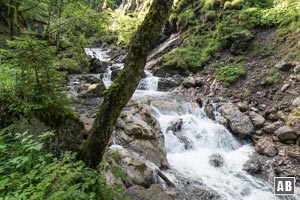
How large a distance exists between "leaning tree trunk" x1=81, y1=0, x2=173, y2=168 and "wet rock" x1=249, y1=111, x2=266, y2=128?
6.88 meters

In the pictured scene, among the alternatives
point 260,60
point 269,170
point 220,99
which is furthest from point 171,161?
point 260,60

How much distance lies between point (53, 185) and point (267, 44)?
1310 centimetres

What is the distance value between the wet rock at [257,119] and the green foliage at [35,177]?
708 centimetres

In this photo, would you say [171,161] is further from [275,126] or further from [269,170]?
[275,126]

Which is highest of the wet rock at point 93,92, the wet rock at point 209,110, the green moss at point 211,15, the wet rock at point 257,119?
the green moss at point 211,15

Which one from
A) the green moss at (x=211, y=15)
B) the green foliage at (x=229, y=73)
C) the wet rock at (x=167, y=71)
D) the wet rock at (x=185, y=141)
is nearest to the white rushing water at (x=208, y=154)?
the wet rock at (x=185, y=141)

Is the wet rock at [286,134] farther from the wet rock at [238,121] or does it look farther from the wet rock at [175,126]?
the wet rock at [175,126]

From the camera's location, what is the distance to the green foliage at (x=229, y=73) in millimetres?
12091

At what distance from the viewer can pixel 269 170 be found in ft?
23.0

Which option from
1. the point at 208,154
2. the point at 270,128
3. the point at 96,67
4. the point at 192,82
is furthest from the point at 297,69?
the point at 96,67

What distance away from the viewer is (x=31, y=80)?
10.4 ft

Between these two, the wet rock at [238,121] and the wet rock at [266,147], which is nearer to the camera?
the wet rock at [266,147]

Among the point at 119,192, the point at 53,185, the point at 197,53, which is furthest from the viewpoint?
the point at 197,53

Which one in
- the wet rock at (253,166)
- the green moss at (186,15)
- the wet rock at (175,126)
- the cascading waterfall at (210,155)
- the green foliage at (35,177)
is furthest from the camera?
the green moss at (186,15)
